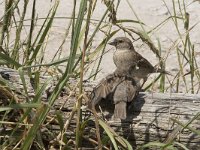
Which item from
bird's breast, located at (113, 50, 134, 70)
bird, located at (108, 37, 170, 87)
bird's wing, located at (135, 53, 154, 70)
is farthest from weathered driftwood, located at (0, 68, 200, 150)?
bird's wing, located at (135, 53, 154, 70)

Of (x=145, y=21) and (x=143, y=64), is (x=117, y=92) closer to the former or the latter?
(x=143, y=64)

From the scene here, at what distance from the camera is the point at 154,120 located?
3869 millimetres

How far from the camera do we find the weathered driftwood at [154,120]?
3830mm

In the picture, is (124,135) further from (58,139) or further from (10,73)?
(10,73)

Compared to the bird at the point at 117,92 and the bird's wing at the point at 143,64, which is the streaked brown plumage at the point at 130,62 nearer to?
the bird's wing at the point at 143,64

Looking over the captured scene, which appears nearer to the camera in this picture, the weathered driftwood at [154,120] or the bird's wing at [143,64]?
the weathered driftwood at [154,120]

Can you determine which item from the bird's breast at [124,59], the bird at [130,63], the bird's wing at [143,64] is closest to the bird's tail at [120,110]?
the bird at [130,63]

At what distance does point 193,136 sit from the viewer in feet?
12.5

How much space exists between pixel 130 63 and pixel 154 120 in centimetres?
132

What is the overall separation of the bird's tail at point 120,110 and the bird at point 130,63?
0.74m

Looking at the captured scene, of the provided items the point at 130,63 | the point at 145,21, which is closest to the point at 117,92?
the point at 130,63

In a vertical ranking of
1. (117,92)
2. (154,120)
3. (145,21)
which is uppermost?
(145,21)

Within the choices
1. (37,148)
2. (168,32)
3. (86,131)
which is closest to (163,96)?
(86,131)

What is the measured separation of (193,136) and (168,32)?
4.78m
